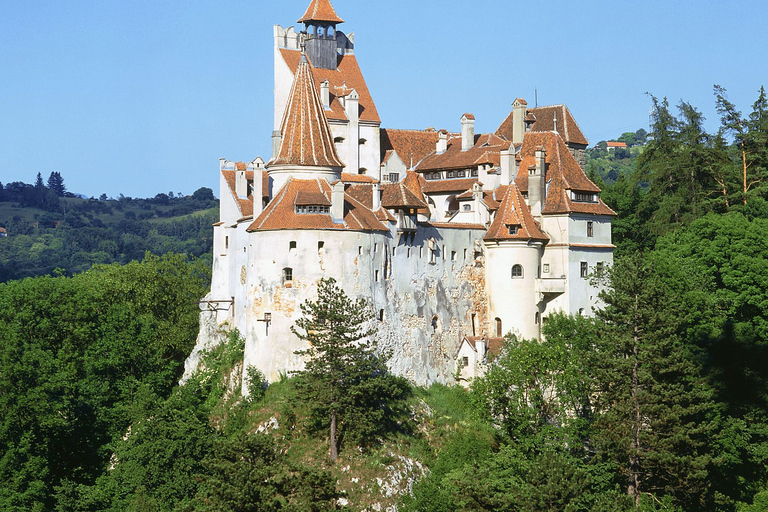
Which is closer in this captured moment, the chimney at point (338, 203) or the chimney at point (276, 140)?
the chimney at point (338, 203)

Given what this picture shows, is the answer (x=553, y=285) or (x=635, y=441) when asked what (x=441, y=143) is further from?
(x=635, y=441)

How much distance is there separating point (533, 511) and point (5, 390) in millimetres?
38511

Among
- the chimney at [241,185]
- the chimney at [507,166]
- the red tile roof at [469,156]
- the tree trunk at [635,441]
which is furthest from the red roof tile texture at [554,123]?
the tree trunk at [635,441]

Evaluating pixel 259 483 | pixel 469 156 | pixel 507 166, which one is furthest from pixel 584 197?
pixel 259 483

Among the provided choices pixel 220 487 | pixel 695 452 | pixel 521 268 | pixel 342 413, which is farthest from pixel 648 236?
pixel 220 487

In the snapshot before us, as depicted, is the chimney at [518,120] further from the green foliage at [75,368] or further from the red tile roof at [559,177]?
the green foliage at [75,368]

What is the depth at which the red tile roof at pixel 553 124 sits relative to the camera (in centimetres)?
9400

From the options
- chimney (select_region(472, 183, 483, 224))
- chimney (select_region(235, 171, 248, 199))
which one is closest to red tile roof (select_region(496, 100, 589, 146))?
chimney (select_region(472, 183, 483, 224))

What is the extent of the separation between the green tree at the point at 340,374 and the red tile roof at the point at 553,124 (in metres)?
29.2

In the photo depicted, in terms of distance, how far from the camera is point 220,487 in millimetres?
57562

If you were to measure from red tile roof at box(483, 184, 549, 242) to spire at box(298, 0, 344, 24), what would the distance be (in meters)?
22.7

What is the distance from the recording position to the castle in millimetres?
73625

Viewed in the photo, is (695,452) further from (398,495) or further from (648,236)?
(648,236)

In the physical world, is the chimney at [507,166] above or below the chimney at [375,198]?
above
